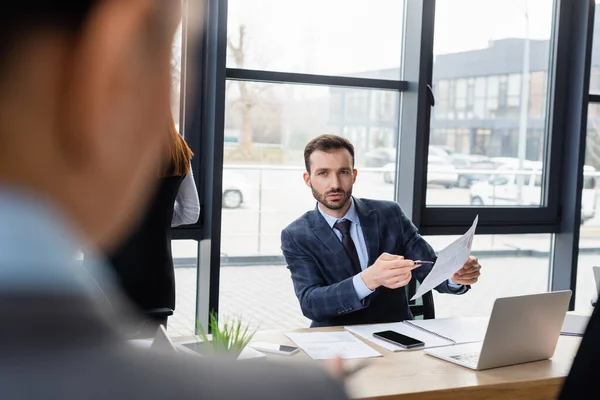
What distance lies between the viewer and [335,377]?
26 cm

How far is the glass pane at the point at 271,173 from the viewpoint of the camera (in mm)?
3613

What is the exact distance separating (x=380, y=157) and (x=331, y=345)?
188 cm

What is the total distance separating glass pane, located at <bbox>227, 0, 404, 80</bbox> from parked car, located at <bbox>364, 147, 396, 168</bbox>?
1.34ft

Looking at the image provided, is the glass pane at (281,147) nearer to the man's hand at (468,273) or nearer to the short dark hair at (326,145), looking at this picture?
the short dark hair at (326,145)

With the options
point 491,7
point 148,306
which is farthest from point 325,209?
point 491,7

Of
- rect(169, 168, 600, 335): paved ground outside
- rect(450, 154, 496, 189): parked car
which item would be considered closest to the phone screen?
rect(169, 168, 600, 335): paved ground outside

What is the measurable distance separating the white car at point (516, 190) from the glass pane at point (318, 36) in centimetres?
88

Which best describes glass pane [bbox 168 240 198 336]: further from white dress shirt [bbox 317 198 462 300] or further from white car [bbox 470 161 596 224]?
white car [bbox 470 161 596 224]

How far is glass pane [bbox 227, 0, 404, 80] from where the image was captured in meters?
3.61

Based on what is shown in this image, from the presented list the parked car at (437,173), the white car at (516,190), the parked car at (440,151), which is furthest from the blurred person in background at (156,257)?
the white car at (516,190)

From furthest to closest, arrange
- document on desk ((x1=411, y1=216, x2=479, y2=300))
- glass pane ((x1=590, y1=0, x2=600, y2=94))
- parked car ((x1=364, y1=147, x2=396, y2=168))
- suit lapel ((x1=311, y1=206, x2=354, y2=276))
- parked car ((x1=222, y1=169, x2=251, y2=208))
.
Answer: glass pane ((x1=590, y1=0, x2=600, y2=94))
parked car ((x1=364, y1=147, x2=396, y2=168))
parked car ((x1=222, y1=169, x2=251, y2=208))
suit lapel ((x1=311, y1=206, x2=354, y2=276))
document on desk ((x1=411, y1=216, x2=479, y2=300))

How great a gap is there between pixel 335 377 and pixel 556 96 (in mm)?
4412

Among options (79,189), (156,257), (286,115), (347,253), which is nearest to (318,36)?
(286,115)

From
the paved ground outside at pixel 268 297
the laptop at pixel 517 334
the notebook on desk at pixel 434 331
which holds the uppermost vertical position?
the laptop at pixel 517 334
